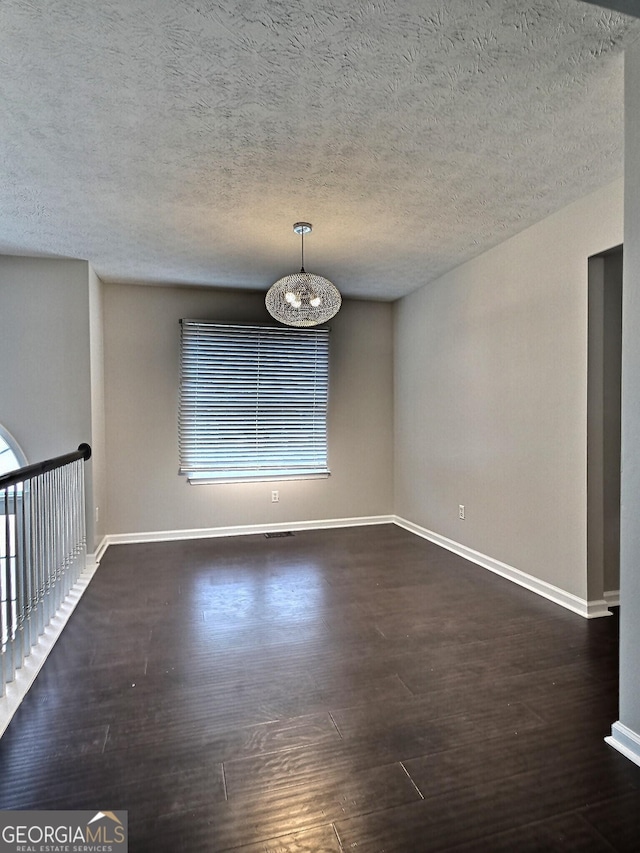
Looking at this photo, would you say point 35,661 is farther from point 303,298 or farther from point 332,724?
point 303,298

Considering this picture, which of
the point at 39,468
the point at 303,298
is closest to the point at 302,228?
the point at 303,298

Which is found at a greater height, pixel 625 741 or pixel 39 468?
pixel 39 468

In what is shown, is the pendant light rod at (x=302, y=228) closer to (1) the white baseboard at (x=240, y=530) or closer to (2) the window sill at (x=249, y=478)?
(2) the window sill at (x=249, y=478)

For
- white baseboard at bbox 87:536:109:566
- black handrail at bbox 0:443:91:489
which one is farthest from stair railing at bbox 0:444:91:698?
white baseboard at bbox 87:536:109:566

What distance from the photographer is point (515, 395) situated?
130 inches

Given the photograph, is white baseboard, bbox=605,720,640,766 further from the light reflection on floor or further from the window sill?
the window sill

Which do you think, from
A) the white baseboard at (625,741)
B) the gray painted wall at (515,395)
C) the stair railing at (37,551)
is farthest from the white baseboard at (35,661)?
the gray painted wall at (515,395)

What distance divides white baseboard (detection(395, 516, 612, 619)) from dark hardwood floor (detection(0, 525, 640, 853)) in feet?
0.34

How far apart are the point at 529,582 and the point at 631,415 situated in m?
1.94

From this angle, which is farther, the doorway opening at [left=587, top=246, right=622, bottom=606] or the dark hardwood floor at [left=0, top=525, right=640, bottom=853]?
the doorway opening at [left=587, top=246, right=622, bottom=606]

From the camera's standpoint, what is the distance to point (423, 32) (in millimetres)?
1513

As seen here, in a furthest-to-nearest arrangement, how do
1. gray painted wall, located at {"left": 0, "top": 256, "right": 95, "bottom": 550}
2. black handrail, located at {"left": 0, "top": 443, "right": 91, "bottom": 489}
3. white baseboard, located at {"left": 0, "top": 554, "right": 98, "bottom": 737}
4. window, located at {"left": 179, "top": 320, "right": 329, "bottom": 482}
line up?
window, located at {"left": 179, "top": 320, "right": 329, "bottom": 482}
gray painted wall, located at {"left": 0, "top": 256, "right": 95, "bottom": 550}
black handrail, located at {"left": 0, "top": 443, "right": 91, "bottom": 489}
white baseboard, located at {"left": 0, "top": 554, "right": 98, "bottom": 737}

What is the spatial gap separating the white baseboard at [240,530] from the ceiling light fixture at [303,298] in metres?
2.37

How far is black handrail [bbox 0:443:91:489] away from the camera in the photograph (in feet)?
6.47
